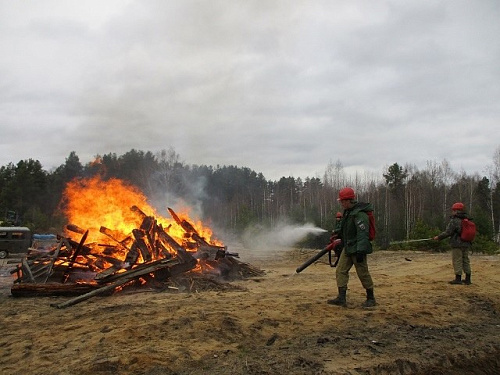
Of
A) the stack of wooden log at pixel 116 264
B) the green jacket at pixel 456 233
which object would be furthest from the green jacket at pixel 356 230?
the stack of wooden log at pixel 116 264

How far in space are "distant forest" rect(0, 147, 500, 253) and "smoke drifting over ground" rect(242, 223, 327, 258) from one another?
2.75ft

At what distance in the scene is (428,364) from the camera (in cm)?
460

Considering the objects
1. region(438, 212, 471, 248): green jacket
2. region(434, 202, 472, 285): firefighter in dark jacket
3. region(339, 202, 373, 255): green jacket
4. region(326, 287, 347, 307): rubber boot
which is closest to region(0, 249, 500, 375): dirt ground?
region(326, 287, 347, 307): rubber boot

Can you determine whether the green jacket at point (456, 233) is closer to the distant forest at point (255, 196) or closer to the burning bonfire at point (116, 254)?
the burning bonfire at point (116, 254)

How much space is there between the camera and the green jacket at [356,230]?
662cm

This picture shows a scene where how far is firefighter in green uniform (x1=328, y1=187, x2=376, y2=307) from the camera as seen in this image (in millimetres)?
6680

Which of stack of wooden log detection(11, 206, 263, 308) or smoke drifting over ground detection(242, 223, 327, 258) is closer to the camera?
stack of wooden log detection(11, 206, 263, 308)

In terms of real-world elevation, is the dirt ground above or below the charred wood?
above

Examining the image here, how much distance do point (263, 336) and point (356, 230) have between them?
2.66 m

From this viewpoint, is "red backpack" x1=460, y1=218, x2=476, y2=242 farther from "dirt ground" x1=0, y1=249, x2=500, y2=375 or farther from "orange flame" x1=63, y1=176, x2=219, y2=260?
"orange flame" x1=63, y1=176, x2=219, y2=260

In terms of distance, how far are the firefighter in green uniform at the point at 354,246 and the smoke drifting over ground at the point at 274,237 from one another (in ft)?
87.2

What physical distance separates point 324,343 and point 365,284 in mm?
2286

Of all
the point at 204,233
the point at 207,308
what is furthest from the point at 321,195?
the point at 207,308

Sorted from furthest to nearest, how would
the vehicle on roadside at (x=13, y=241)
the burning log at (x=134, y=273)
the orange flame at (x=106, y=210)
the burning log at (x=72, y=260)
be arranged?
the vehicle on roadside at (x=13, y=241) → the orange flame at (x=106, y=210) → the burning log at (x=72, y=260) → the burning log at (x=134, y=273)
